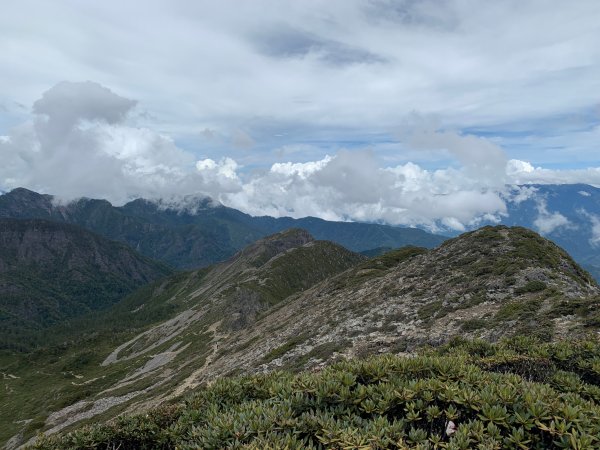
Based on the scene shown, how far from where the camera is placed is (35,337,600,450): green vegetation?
32.4 ft

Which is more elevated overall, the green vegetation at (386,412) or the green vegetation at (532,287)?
the green vegetation at (386,412)

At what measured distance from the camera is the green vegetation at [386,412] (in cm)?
988

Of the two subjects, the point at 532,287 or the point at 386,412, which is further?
the point at 532,287

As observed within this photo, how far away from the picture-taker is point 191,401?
15.0 meters

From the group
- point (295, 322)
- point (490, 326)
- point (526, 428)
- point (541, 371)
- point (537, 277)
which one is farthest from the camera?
point (295, 322)

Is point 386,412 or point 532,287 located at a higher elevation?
point 386,412

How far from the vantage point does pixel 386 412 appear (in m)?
12.0

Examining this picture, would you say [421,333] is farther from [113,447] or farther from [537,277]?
[113,447]

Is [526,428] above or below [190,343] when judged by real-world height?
above

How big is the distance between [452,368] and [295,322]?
5500 centimetres

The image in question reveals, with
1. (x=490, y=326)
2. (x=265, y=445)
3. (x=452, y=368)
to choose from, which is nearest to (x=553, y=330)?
(x=490, y=326)

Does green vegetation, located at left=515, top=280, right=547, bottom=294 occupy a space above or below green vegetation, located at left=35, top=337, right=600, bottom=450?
below

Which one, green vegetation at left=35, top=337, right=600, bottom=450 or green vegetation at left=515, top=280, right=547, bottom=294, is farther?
green vegetation at left=515, top=280, right=547, bottom=294

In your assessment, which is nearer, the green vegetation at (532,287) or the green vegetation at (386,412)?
the green vegetation at (386,412)
